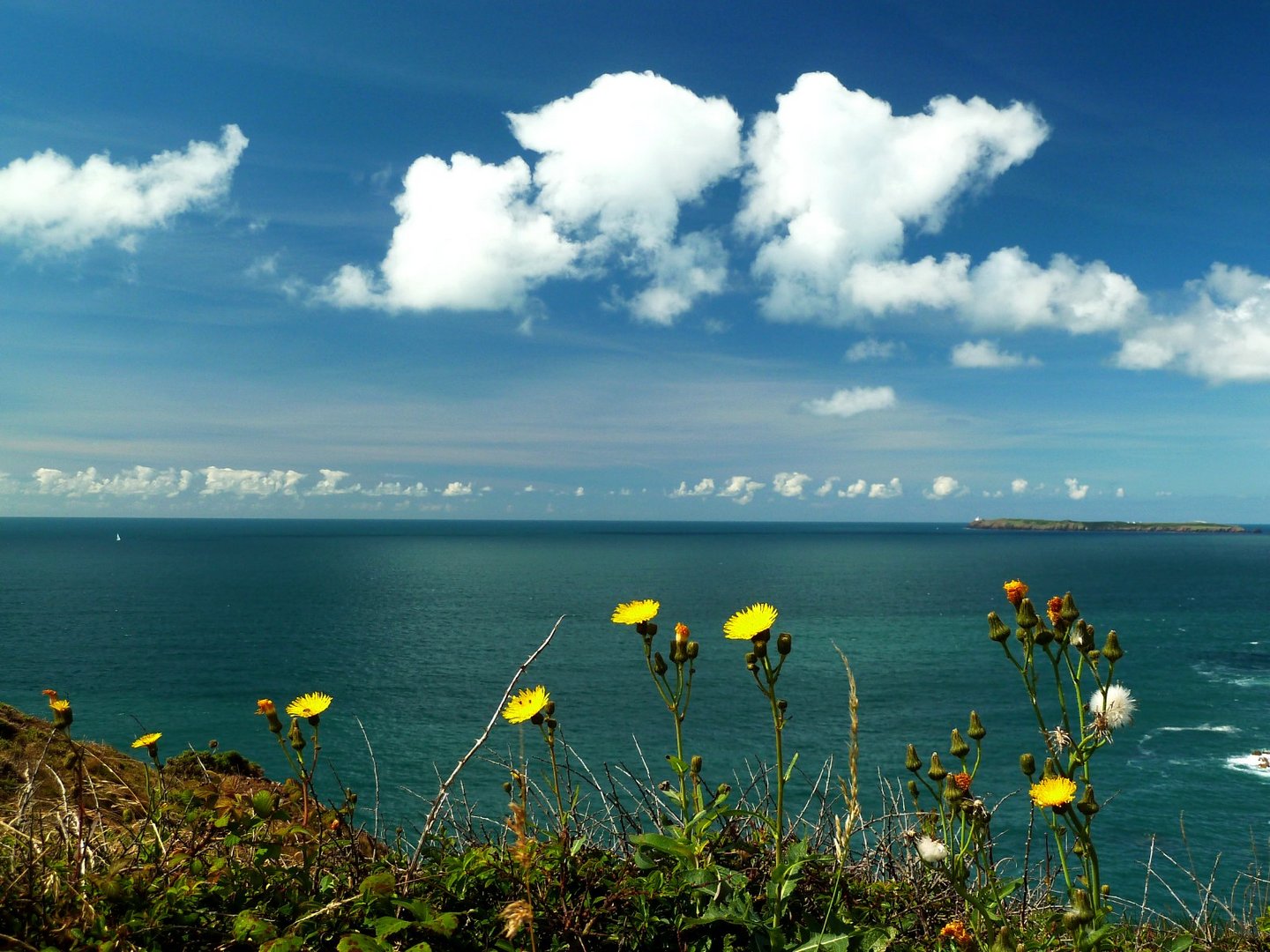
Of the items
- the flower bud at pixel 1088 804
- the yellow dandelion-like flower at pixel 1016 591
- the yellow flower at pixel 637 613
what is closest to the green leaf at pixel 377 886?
the yellow flower at pixel 637 613

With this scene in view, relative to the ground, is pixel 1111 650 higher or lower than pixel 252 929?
higher

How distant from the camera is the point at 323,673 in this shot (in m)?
46.3

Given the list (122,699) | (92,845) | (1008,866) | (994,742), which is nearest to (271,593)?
(122,699)

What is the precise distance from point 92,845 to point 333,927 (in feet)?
3.09

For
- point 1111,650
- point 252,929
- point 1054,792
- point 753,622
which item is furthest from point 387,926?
point 1111,650

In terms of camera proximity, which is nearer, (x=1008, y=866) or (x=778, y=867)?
(x=778, y=867)

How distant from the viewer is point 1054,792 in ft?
7.20

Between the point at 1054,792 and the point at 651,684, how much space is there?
4160cm

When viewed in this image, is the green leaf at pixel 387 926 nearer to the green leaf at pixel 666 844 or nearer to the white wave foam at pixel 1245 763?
the green leaf at pixel 666 844

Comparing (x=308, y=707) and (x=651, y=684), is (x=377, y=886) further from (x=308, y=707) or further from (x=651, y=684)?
(x=651, y=684)

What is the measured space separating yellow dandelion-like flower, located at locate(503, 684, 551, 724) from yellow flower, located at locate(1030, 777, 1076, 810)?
4.65 ft

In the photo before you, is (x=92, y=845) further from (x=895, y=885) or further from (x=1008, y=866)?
(x=1008, y=866)

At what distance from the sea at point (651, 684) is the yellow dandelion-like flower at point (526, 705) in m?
0.27

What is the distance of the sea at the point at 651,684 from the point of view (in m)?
23.0
